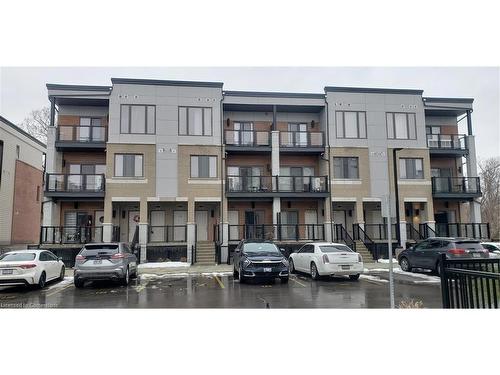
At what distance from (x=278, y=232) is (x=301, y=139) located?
6.46 metres

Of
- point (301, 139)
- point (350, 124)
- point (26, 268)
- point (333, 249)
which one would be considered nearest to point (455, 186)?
point (350, 124)

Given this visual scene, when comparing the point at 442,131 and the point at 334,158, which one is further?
the point at 442,131

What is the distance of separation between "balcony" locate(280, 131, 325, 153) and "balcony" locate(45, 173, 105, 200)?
11.6 meters

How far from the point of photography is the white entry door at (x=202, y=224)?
2567cm

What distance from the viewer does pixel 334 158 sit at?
1016 inches

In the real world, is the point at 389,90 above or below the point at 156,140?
above

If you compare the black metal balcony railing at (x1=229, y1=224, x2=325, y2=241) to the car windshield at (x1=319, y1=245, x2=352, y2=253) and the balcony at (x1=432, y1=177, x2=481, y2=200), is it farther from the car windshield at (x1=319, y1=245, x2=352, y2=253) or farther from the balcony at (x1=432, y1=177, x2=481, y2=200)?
the car windshield at (x1=319, y1=245, x2=352, y2=253)

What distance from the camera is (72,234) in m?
23.8

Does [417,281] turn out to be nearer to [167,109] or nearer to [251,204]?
[251,204]

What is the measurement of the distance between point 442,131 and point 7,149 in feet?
100

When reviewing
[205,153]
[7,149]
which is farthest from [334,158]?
[7,149]

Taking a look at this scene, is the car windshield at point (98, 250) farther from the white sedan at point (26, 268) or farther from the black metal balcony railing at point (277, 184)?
the black metal balcony railing at point (277, 184)

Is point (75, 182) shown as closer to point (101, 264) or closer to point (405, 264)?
point (101, 264)
